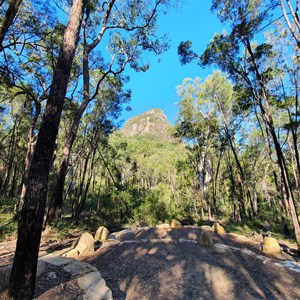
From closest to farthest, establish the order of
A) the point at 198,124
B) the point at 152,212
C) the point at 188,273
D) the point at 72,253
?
the point at 188,273
the point at 72,253
the point at 152,212
the point at 198,124

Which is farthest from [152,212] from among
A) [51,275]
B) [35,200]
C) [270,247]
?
[35,200]

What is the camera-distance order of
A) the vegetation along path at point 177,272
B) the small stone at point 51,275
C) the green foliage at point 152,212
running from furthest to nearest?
the green foliage at point 152,212
the vegetation along path at point 177,272
the small stone at point 51,275

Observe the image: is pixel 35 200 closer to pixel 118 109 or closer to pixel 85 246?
pixel 85 246

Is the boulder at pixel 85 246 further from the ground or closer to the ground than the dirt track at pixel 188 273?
further from the ground

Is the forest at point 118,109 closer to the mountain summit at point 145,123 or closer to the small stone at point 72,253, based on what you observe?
the small stone at point 72,253

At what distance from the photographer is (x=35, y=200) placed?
2.71 meters

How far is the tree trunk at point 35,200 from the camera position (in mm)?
2514

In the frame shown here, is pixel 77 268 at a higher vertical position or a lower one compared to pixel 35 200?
lower

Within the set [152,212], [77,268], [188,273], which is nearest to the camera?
[77,268]

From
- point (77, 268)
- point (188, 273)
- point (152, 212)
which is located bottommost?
point (188, 273)

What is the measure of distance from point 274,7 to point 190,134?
34.9ft

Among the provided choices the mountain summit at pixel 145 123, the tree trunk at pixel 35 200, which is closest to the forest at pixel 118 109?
the tree trunk at pixel 35 200

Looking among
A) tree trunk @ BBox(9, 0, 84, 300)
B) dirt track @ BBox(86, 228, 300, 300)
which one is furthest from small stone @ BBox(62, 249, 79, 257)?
tree trunk @ BBox(9, 0, 84, 300)

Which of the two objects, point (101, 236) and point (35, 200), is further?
point (101, 236)
